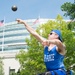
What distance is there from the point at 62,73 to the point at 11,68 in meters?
71.8

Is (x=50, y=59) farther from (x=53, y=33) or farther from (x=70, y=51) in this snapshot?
(x=70, y=51)

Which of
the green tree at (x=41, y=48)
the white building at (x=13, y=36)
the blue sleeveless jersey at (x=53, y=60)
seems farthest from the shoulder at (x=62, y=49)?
the white building at (x=13, y=36)

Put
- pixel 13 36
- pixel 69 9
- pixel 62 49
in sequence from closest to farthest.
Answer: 1. pixel 62 49
2. pixel 69 9
3. pixel 13 36

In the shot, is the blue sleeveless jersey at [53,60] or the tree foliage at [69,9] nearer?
the blue sleeveless jersey at [53,60]

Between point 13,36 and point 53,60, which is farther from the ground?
point 53,60

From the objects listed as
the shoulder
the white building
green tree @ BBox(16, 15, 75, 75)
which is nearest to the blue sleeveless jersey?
the shoulder

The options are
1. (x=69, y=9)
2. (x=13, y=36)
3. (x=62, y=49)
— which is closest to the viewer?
(x=62, y=49)

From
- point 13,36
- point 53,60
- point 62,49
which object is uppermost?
point 62,49

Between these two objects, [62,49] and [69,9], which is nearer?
[62,49]

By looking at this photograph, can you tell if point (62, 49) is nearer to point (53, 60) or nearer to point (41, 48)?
point (53, 60)

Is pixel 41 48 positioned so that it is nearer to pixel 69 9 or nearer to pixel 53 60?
pixel 69 9

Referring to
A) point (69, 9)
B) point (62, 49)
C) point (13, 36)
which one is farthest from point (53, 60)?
point (13, 36)

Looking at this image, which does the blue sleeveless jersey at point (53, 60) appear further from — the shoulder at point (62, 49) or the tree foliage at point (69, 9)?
the tree foliage at point (69, 9)

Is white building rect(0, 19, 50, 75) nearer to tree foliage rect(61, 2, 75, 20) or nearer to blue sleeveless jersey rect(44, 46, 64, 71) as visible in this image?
tree foliage rect(61, 2, 75, 20)
